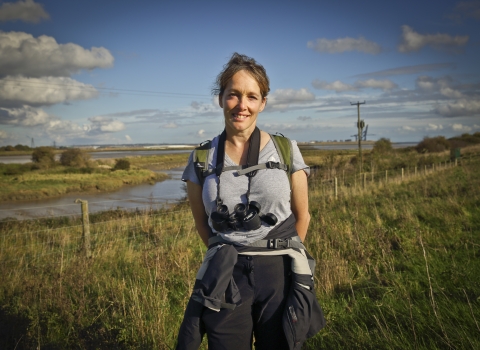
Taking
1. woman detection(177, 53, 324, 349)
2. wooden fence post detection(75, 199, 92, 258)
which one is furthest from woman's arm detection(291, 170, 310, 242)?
wooden fence post detection(75, 199, 92, 258)

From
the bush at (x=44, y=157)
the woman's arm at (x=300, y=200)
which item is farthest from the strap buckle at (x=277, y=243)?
the bush at (x=44, y=157)

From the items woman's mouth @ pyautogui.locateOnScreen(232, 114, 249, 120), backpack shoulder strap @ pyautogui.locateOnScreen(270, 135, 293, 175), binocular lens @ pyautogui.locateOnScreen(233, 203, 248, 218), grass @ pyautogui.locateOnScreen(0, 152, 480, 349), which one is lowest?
grass @ pyautogui.locateOnScreen(0, 152, 480, 349)

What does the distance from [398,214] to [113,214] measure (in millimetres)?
8742

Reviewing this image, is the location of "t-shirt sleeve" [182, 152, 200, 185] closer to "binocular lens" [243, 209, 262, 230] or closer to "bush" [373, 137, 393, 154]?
"binocular lens" [243, 209, 262, 230]

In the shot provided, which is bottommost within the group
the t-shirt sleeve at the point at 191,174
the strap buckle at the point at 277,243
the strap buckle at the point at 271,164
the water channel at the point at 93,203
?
the water channel at the point at 93,203

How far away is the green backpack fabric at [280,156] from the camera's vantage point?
1857 millimetres

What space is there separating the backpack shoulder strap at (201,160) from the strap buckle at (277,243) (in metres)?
0.44

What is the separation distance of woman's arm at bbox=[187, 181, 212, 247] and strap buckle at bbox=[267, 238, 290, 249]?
350 millimetres

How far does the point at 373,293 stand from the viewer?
3.80m

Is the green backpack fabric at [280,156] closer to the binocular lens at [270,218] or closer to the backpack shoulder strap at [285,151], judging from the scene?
the backpack shoulder strap at [285,151]

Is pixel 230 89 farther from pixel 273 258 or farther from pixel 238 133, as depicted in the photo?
pixel 273 258

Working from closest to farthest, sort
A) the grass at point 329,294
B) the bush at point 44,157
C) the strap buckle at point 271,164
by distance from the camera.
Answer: the strap buckle at point 271,164 → the grass at point 329,294 → the bush at point 44,157

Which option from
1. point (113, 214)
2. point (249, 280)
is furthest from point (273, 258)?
point (113, 214)

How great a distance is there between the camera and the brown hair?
1.87m
